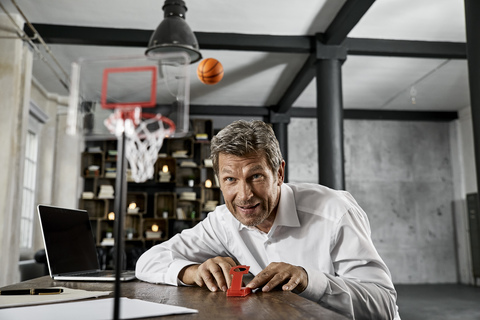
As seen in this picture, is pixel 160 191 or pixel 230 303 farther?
pixel 160 191

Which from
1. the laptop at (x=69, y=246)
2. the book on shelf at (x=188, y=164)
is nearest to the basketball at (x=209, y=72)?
the laptop at (x=69, y=246)

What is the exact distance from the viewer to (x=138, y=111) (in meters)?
0.58

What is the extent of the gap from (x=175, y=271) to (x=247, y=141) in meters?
0.50

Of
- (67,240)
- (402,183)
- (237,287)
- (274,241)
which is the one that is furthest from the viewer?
(402,183)

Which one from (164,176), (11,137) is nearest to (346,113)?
(164,176)

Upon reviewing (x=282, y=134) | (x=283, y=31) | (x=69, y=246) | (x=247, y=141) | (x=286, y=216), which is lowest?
(x=69, y=246)

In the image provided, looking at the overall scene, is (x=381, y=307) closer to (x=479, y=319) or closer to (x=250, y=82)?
(x=479, y=319)

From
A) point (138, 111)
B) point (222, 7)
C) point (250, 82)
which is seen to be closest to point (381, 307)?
point (138, 111)

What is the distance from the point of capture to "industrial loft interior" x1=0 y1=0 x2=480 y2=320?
5.02 metres

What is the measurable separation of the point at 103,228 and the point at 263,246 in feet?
24.7

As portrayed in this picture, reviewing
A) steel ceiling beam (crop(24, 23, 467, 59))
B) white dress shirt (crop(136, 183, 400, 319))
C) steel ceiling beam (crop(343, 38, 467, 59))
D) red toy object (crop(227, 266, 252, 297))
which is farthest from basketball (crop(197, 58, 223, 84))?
red toy object (crop(227, 266, 252, 297))

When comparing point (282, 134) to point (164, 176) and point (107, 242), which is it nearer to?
point (164, 176)

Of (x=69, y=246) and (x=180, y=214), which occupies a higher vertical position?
(x=180, y=214)

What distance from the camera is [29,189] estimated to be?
24.7ft
